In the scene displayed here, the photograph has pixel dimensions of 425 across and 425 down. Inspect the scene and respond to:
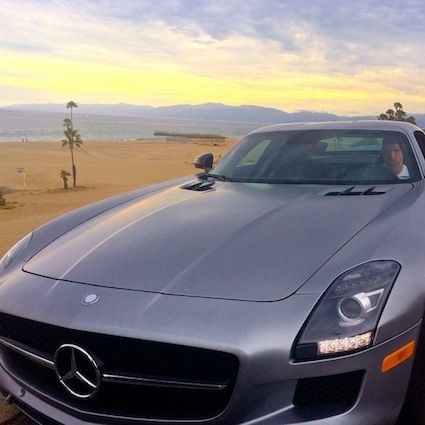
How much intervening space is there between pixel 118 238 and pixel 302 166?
1.63 meters

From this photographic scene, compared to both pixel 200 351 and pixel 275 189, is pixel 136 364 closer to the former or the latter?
pixel 200 351

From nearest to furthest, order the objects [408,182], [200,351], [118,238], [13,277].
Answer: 1. [200,351]
2. [13,277]
3. [118,238]
4. [408,182]

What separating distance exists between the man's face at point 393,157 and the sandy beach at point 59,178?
270cm

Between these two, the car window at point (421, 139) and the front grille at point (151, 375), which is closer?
the front grille at point (151, 375)

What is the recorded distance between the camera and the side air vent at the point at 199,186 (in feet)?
12.4

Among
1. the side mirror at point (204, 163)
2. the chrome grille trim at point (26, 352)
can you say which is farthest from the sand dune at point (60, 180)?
the chrome grille trim at point (26, 352)

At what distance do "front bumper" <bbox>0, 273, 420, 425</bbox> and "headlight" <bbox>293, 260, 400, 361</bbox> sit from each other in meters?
0.04

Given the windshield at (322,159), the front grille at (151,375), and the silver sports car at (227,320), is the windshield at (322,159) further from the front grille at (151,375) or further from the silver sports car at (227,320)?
the front grille at (151,375)

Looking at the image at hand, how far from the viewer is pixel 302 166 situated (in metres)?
3.94

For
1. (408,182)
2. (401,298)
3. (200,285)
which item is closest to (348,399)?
(401,298)

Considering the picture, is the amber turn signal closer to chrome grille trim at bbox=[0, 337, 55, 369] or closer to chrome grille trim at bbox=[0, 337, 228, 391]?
chrome grille trim at bbox=[0, 337, 228, 391]

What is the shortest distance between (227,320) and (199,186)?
1958 mm

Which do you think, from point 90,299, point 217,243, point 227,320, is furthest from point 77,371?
point 217,243

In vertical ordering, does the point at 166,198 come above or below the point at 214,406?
above
